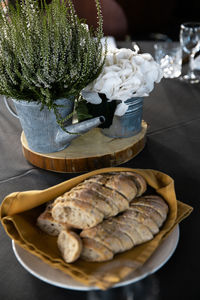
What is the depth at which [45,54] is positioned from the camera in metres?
0.87

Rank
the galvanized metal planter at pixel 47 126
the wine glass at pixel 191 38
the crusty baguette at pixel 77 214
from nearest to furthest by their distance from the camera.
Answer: the crusty baguette at pixel 77 214 → the galvanized metal planter at pixel 47 126 → the wine glass at pixel 191 38

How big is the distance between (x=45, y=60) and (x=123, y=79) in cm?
23

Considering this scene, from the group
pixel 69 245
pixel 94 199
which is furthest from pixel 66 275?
pixel 94 199

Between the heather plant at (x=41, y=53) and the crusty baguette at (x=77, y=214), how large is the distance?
0.29 metres

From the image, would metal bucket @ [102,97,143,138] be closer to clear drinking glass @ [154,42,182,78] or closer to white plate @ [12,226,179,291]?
white plate @ [12,226,179,291]

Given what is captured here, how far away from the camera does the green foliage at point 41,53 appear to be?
0.87m

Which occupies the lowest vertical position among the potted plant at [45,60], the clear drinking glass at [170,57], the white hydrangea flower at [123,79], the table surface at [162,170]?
the table surface at [162,170]

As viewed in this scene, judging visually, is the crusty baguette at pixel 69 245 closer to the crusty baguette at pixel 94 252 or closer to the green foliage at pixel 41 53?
the crusty baguette at pixel 94 252

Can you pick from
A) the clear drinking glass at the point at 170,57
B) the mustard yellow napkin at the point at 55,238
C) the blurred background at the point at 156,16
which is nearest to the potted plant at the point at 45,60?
the mustard yellow napkin at the point at 55,238

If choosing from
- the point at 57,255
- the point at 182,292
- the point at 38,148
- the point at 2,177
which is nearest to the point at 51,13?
the point at 38,148

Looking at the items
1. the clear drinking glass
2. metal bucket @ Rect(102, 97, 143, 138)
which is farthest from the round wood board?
the clear drinking glass

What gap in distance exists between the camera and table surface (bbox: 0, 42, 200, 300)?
2.22ft

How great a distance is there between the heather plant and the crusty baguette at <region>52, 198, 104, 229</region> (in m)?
0.29

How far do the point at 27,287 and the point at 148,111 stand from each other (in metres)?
0.87
